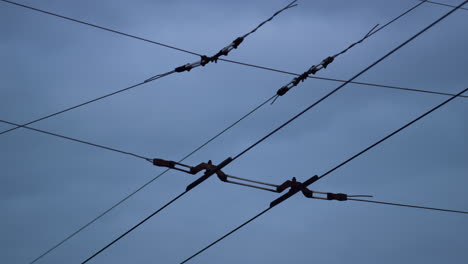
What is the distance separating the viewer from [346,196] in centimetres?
1360

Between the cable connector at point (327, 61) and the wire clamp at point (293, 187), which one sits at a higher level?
the cable connector at point (327, 61)

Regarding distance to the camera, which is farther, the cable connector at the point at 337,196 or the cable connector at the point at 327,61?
the cable connector at the point at 327,61

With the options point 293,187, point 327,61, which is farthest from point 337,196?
point 327,61

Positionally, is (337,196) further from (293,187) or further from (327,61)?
(327,61)

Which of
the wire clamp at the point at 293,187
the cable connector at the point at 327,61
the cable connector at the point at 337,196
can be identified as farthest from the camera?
the cable connector at the point at 327,61

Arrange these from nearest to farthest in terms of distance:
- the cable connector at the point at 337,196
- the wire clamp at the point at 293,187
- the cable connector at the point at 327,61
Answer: the wire clamp at the point at 293,187, the cable connector at the point at 337,196, the cable connector at the point at 327,61

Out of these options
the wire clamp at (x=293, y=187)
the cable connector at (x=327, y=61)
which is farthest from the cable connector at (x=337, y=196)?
the cable connector at (x=327, y=61)

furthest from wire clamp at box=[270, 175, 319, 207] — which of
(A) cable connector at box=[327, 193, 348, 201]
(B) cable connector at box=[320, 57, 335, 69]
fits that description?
(B) cable connector at box=[320, 57, 335, 69]

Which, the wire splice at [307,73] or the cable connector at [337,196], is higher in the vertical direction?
the wire splice at [307,73]

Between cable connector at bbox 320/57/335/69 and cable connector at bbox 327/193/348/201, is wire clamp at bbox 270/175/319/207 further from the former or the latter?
cable connector at bbox 320/57/335/69

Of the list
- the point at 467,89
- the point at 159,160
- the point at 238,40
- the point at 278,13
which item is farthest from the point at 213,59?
the point at 467,89

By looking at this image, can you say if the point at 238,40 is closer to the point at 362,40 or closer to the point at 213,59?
the point at 213,59

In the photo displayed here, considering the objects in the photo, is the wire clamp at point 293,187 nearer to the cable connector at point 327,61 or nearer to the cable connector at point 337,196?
the cable connector at point 337,196

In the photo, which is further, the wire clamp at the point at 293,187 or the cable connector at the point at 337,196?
the cable connector at the point at 337,196
